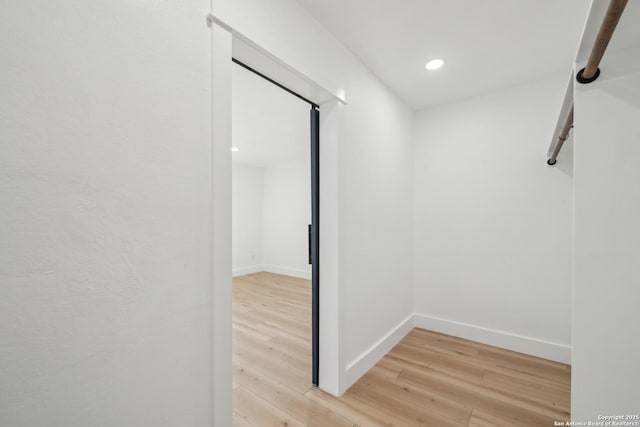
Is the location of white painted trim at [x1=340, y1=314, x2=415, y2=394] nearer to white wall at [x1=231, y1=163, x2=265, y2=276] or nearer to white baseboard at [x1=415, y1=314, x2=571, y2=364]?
white baseboard at [x1=415, y1=314, x2=571, y2=364]

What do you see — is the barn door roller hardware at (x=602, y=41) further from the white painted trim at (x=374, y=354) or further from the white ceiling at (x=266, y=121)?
the white ceiling at (x=266, y=121)

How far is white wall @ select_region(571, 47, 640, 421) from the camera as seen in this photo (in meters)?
0.90

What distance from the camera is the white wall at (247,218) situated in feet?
18.9

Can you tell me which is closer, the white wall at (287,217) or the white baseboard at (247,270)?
the white wall at (287,217)

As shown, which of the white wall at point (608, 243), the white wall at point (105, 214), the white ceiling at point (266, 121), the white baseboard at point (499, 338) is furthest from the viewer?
the white ceiling at point (266, 121)

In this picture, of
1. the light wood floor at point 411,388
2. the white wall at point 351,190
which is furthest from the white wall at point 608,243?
the white wall at point 351,190

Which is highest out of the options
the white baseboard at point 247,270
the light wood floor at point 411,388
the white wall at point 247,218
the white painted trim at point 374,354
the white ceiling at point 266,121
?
the white ceiling at point 266,121

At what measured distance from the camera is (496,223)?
2.53m

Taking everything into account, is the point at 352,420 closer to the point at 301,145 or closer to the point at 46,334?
the point at 46,334

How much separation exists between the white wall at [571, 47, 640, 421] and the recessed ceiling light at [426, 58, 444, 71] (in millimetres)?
1332

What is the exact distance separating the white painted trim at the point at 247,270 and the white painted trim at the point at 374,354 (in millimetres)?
4006

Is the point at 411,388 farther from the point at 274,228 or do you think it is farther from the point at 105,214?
the point at 274,228

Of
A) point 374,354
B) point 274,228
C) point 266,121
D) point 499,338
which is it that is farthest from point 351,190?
point 274,228

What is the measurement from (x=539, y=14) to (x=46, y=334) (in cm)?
279
